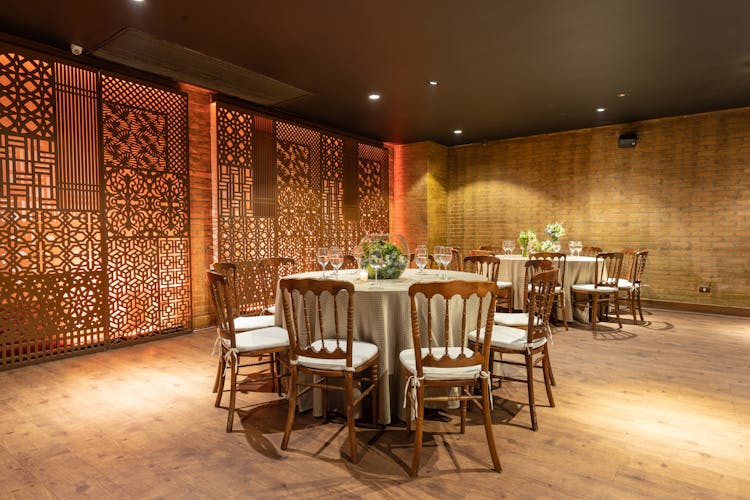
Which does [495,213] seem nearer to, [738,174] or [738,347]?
[738,174]

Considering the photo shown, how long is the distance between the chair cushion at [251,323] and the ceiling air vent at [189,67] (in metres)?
2.80

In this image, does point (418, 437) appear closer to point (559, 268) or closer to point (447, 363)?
point (447, 363)

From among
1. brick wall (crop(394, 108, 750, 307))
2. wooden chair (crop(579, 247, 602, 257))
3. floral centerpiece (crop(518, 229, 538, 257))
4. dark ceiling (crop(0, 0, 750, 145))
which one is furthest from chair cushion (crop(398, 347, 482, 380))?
brick wall (crop(394, 108, 750, 307))

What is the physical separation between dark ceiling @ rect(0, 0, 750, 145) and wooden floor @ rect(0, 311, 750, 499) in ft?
10.2

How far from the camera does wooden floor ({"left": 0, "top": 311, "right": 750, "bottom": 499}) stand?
216 cm

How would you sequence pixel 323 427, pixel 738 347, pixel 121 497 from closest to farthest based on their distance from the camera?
pixel 121 497 → pixel 323 427 → pixel 738 347

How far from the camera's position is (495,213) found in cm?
881

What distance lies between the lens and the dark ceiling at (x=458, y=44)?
11.6 ft

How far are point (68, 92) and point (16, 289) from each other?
80.5 inches

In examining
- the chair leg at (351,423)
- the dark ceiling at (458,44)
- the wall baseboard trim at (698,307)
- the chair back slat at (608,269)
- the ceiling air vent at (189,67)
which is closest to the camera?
the chair leg at (351,423)

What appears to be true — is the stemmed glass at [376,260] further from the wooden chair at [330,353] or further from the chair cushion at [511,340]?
the chair cushion at [511,340]

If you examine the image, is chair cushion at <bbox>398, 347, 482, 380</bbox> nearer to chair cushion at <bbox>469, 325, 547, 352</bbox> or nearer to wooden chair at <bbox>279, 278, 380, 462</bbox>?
wooden chair at <bbox>279, 278, 380, 462</bbox>

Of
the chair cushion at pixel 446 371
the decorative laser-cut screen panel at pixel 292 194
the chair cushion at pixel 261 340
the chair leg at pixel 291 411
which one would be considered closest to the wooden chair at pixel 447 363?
the chair cushion at pixel 446 371

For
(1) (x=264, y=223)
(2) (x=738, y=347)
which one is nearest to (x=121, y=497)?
(1) (x=264, y=223)
